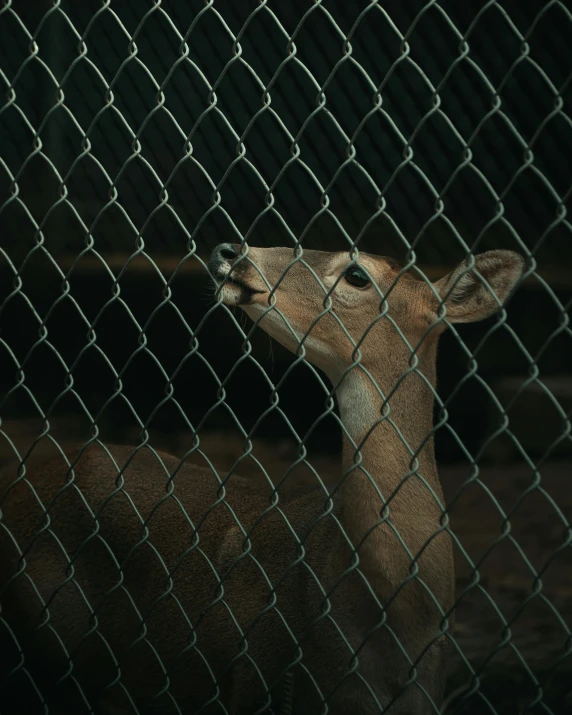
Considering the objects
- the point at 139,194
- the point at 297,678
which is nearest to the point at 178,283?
the point at 139,194

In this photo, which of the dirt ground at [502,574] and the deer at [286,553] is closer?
the dirt ground at [502,574]

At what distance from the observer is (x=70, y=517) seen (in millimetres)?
3635

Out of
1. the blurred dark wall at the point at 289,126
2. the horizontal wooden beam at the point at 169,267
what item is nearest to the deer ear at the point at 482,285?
the blurred dark wall at the point at 289,126

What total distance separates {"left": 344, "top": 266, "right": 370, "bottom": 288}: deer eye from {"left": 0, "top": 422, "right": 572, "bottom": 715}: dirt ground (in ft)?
3.02

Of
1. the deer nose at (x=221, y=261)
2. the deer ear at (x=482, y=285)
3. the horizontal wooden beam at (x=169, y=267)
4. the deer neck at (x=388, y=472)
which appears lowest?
the horizontal wooden beam at (x=169, y=267)

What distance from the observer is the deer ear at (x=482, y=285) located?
269 centimetres

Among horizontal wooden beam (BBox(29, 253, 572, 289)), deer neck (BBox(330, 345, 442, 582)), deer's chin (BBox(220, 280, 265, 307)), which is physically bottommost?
horizontal wooden beam (BBox(29, 253, 572, 289))

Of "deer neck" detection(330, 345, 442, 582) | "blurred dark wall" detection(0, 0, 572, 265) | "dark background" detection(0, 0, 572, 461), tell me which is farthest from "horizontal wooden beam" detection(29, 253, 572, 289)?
"deer neck" detection(330, 345, 442, 582)

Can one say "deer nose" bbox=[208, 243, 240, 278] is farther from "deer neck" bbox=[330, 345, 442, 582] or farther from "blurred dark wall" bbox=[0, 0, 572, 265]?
"blurred dark wall" bbox=[0, 0, 572, 265]

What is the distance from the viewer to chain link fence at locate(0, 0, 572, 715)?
3.12 metres

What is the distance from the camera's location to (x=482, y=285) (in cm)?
289

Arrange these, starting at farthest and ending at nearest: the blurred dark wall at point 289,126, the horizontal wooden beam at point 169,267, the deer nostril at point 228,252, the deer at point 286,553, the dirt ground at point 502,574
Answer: the horizontal wooden beam at point 169,267
the blurred dark wall at point 289,126
the deer nostril at point 228,252
the deer at point 286,553
the dirt ground at point 502,574

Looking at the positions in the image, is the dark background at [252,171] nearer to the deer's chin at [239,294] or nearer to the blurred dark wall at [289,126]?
the blurred dark wall at [289,126]

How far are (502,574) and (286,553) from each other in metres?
2.22
